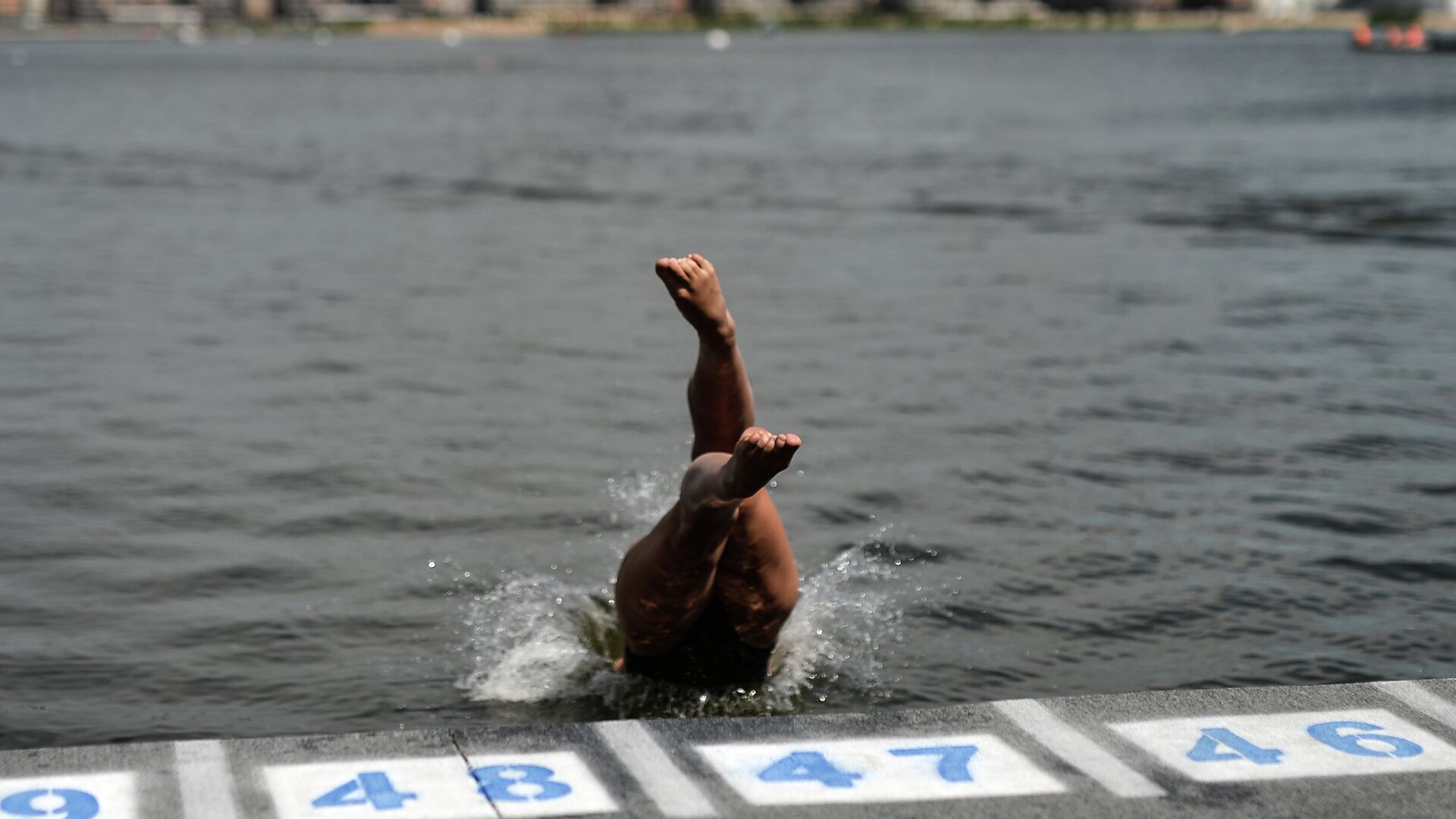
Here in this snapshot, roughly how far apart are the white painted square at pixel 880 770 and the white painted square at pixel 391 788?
2.91 feet

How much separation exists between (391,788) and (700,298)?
2.20 meters

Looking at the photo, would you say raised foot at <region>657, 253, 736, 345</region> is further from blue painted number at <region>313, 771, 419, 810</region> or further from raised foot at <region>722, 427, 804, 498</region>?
blue painted number at <region>313, 771, 419, 810</region>

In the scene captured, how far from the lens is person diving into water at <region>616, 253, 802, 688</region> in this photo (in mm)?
6426

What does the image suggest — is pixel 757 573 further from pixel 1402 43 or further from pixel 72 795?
pixel 1402 43

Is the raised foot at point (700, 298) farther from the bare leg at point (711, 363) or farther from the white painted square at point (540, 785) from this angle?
the white painted square at point (540, 785)

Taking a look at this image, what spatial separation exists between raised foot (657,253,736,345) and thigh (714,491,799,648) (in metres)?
0.65

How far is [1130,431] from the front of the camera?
1344cm

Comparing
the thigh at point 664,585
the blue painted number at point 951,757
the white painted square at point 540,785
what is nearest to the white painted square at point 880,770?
the blue painted number at point 951,757

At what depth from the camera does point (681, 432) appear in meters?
13.7

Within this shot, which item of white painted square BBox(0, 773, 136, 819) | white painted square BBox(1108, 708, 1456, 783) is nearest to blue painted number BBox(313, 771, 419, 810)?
white painted square BBox(0, 773, 136, 819)

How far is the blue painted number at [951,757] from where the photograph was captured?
5.97 m

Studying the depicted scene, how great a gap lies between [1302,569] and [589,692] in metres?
4.63

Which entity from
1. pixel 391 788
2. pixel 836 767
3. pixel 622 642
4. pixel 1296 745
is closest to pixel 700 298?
pixel 836 767

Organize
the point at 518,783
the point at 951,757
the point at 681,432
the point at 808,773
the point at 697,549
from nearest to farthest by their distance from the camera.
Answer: the point at 518,783, the point at 808,773, the point at 951,757, the point at 697,549, the point at 681,432
